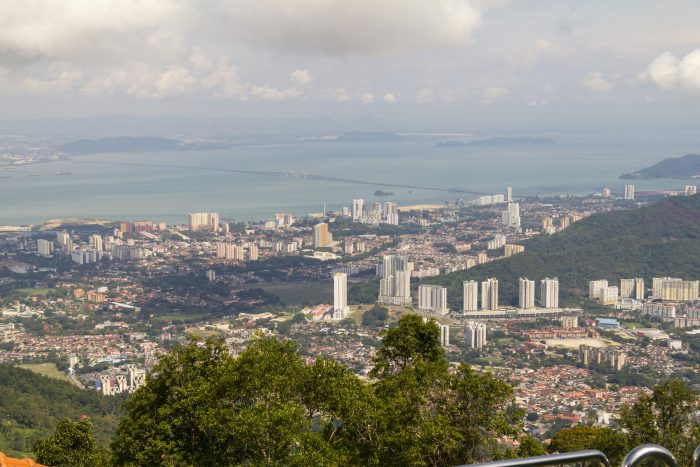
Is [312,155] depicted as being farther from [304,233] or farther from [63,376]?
[63,376]

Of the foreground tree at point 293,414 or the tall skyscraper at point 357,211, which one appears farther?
the tall skyscraper at point 357,211

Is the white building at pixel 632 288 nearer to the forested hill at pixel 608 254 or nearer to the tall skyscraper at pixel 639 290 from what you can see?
the tall skyscraper at pixel 639 290

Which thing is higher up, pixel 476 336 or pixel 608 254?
pixel 608 254

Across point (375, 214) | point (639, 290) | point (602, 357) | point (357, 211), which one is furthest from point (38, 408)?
point (357, 211)

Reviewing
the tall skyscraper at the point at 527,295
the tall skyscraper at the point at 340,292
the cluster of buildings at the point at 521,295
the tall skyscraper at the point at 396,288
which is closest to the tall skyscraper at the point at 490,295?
the cluster of buildings at the point at 521,295

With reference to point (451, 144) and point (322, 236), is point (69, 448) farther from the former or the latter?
point (451, 144)
